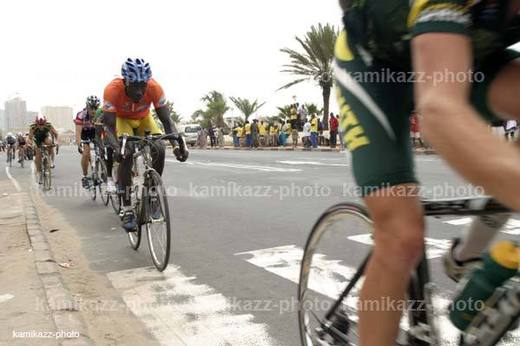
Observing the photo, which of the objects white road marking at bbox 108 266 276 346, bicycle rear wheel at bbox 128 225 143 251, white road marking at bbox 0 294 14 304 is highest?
bicycle rear wheel at bbox 128 225 143 251

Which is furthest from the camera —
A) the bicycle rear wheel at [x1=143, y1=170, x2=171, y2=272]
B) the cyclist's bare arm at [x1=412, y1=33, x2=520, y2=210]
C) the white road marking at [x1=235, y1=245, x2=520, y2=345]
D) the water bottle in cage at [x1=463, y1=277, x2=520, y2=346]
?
the bicycle rear wheel at [x1=143, y1=170, x2=171, y2=272]

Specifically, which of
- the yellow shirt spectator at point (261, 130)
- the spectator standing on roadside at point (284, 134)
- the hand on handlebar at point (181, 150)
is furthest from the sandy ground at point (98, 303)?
the yellow shirt spectator at point (261, 130)

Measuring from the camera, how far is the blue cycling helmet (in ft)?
19.0

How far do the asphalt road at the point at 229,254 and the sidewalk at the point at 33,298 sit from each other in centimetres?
50

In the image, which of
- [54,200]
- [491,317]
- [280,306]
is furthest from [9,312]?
[54,200]

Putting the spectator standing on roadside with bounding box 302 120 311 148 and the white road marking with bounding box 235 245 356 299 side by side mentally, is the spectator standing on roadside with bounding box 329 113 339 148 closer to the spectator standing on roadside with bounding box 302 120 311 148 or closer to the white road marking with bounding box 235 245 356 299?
the spectator standing on roadside with bounding box 302 120 311 148

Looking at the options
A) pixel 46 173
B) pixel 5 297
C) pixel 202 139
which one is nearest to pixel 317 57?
pixel 202 139

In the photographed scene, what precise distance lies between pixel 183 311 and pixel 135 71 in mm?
2805

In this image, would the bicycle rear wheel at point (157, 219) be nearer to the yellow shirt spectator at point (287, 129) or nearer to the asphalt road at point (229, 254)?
the asphalt road at point (229, 254)

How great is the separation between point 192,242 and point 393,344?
4813 mm

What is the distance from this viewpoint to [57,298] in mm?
4184

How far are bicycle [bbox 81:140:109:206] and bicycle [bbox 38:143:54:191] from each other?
2968 millimetres

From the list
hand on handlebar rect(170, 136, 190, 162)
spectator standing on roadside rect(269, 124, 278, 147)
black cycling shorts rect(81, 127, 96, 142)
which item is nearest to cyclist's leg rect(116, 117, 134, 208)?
hand on handlebar rect(170, 136, 190, 162)

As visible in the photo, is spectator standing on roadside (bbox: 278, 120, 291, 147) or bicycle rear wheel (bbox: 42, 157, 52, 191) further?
spectator standing on roadside (bbox: 278, 120, 291, 147)
